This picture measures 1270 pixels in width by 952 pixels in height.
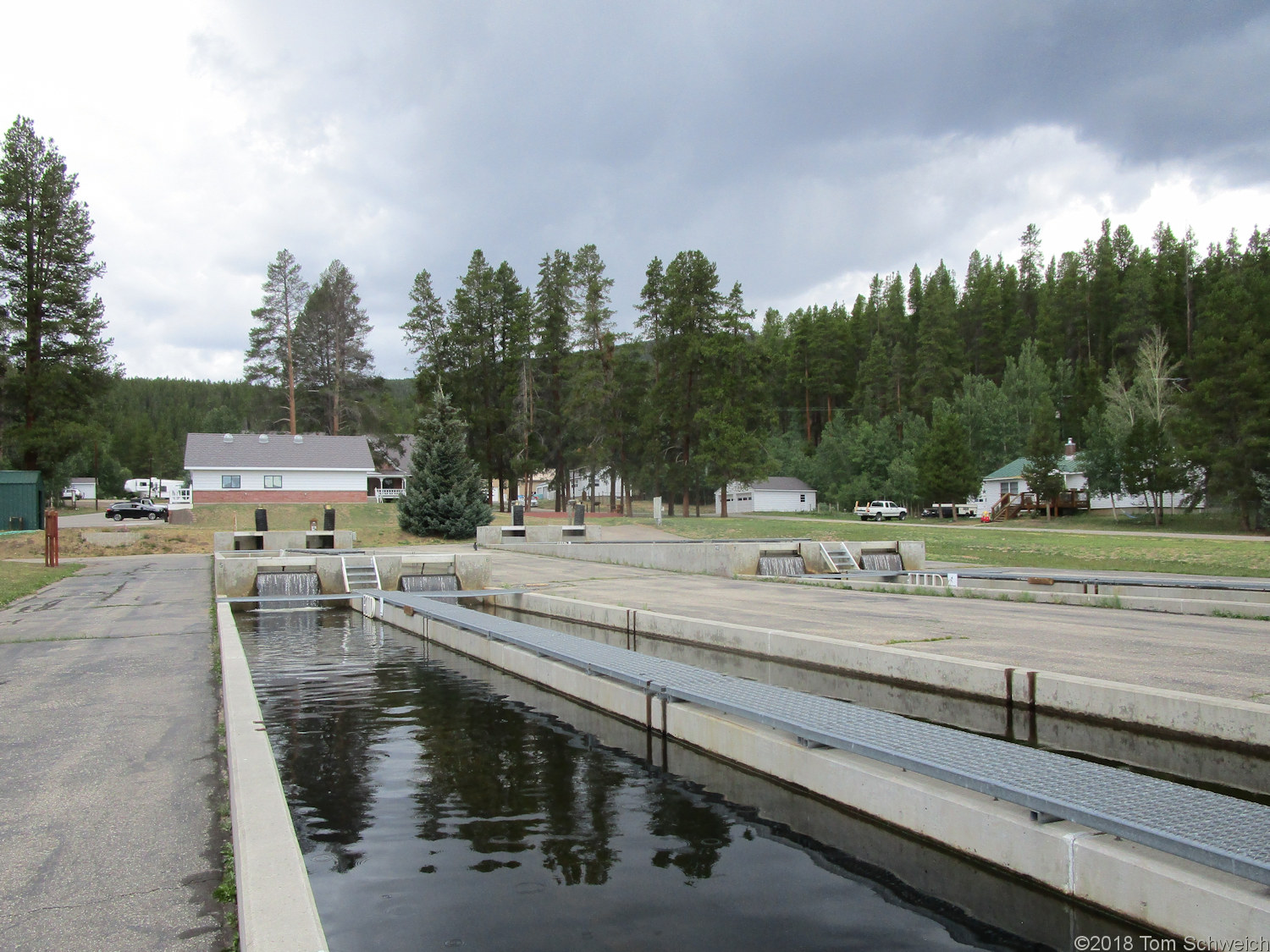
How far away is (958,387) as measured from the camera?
4011 inches

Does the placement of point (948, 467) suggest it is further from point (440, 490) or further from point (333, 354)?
point (333, 354)

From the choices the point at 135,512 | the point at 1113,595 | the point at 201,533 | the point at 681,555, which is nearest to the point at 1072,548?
the point at 681,555

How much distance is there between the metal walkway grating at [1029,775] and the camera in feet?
14.8

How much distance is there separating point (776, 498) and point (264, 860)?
90377 mm

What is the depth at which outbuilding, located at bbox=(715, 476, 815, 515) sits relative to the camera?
3642 inches

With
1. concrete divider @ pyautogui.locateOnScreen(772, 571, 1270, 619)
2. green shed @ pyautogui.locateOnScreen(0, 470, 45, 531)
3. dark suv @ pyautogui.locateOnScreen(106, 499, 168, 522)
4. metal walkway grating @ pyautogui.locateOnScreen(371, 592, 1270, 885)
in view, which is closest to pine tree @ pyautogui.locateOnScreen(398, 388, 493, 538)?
green shed @ pyautogui.locateOnScreen(0, 470, 45, 531)

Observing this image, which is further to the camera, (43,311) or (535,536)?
(43,311)

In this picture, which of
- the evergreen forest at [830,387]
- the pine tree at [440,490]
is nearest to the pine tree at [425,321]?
the evergreen forest at [830,387]

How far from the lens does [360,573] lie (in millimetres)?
21984

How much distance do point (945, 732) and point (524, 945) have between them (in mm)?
3695

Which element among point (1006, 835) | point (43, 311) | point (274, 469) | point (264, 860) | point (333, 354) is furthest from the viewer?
point (333, 354)

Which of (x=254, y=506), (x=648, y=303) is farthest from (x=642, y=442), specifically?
(x=254, y=506)

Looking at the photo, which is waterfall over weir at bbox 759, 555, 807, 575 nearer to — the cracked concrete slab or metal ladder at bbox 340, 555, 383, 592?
metal ladder at bbox 340, 555, 383, 592

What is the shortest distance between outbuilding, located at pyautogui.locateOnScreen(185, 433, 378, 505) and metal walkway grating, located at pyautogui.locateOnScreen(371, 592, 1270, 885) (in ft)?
200
